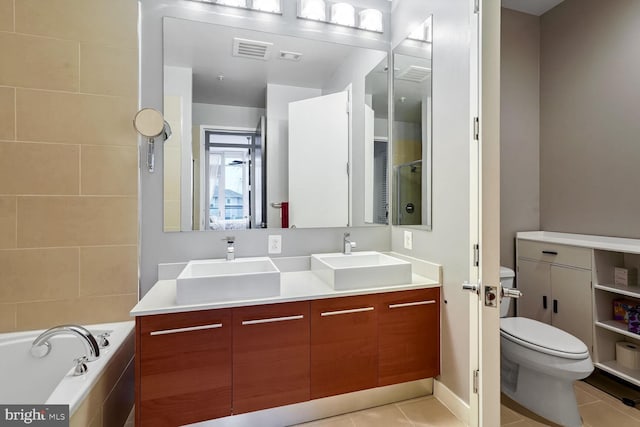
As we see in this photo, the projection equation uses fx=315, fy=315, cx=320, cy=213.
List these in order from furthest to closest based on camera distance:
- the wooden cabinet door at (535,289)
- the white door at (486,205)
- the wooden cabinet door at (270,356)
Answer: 1. the wooden cabinet door at (535,289)
2. the wooden cabinet door at (270,356)
3. the white door at (486,205)

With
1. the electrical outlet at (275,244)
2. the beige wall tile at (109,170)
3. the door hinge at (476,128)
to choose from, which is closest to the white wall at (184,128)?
the beige wall tile at (109,170)

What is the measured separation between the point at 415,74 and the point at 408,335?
165cm

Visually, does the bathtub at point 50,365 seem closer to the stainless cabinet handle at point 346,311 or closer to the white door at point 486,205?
the stainless cabinet handle at point 346,311

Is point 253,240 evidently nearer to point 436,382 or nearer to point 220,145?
point 220,145

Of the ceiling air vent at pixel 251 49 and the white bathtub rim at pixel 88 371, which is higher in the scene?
the ceiling air vent at pixel 251 49

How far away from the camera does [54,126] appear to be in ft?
5.65

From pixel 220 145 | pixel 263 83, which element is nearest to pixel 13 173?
pixel 220 145

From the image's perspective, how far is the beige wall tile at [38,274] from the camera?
1675mm

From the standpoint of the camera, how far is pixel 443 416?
1.76 metres

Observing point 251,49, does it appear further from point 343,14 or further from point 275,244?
point 275,244

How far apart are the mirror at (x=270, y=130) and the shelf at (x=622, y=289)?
1507 millimetres

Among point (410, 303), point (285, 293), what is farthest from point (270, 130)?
point (410, 303)

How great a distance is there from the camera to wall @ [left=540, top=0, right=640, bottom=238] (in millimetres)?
2205

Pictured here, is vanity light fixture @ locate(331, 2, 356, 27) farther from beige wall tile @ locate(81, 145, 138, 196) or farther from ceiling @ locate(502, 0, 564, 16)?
beige wall tile @ locate(81, 145, 138, 196)
